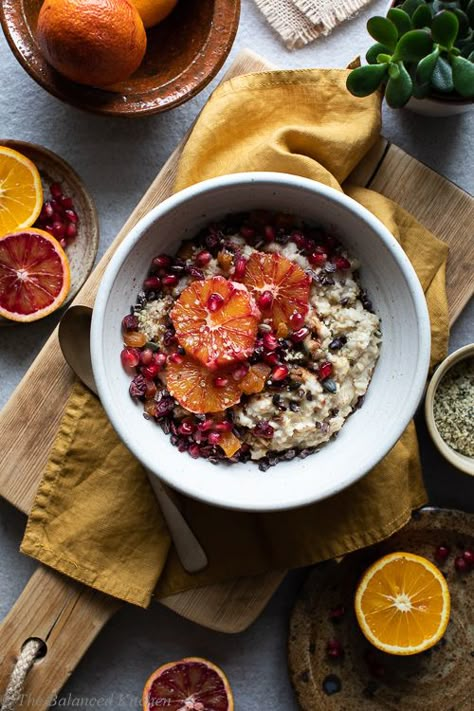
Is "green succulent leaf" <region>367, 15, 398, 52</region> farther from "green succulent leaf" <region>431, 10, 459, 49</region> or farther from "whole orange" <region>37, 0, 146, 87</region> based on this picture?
"whole orange" <region>37, 0, 146, 87</region>

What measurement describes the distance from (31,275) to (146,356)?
69 cm

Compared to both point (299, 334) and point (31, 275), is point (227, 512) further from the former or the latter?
point (31, 275)

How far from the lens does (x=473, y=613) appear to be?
9.37 feet

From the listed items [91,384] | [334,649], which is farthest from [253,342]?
[334,649]

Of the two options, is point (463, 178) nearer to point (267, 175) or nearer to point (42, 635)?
point (267, 175)

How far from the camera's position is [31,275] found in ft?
8.90

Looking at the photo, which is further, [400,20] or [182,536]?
[182,536]

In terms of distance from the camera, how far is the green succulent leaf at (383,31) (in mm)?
2305

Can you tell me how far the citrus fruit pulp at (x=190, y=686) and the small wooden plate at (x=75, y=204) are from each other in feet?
4.67

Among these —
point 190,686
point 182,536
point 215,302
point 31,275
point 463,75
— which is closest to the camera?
point 215,302

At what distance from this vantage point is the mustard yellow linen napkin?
8.39 feet

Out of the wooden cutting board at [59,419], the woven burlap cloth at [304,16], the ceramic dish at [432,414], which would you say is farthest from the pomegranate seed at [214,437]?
the woven burlap cloth at [304,16]

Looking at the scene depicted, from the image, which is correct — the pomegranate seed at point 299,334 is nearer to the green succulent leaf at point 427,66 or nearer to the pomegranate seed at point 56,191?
the green succulent leaf at point 427,66

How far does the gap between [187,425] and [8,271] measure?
952 mm
